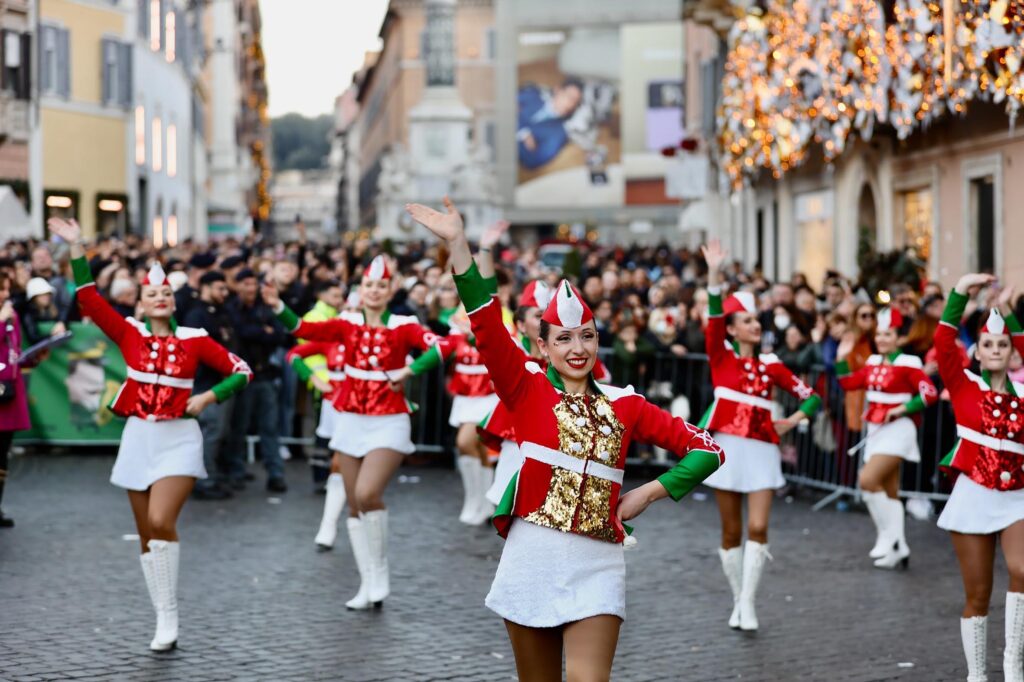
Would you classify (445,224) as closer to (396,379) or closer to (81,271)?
(81,271)

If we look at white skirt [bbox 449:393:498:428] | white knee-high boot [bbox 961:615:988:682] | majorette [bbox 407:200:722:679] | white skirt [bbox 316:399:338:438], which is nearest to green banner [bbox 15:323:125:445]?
white skirt [bbox 316:399:338:438]

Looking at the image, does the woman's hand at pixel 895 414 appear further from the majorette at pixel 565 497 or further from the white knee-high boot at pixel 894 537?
the majorette at pixel 565 497

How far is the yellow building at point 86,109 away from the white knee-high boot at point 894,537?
29.8 m

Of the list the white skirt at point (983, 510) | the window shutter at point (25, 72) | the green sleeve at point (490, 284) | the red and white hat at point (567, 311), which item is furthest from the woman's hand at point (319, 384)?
the window shutter at point (25, 72)

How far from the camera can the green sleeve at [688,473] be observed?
575cm

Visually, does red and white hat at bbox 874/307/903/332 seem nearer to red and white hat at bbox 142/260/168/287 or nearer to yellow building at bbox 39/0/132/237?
red and white hat at bbox 142/260/168/287

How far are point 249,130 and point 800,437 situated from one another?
82.7m

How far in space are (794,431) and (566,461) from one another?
1063 centimetres

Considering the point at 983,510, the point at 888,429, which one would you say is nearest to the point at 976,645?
the point at 983,510

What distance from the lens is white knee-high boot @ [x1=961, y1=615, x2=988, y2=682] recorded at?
791cm

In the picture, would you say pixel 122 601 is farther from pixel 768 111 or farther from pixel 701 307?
pixel 768 111

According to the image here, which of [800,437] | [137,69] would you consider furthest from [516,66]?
[800,437]

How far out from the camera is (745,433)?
978cm

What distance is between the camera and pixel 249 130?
95875mm
